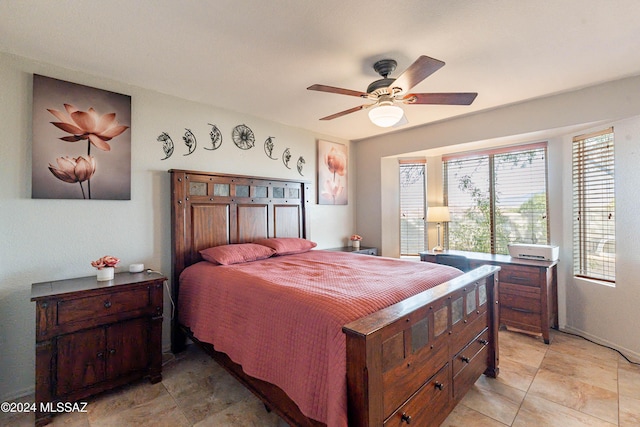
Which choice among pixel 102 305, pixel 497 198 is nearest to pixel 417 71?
pixel 102 305

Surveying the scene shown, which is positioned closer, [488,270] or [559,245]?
[488,270]

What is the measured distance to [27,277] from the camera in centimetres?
224

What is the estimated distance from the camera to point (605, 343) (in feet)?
9.40

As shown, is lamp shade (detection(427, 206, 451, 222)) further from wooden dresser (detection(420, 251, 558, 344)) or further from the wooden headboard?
the wooden headboard

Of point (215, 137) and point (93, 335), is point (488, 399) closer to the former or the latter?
point (93, 335)

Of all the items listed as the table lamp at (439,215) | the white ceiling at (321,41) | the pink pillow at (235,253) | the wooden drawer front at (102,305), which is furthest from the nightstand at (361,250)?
the wooden drawer front at (102,305)

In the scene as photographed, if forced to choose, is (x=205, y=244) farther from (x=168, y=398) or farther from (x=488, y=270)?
(x=488, y=270)

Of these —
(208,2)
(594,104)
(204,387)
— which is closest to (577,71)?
(594,104)

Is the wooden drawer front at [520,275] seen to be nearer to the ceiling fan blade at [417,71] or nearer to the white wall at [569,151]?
the white wall at [569,151]

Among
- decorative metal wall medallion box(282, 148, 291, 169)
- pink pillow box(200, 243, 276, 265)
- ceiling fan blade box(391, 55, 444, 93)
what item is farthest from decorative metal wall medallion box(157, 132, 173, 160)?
ceiling fan blade box(391, 55, 444, 93)

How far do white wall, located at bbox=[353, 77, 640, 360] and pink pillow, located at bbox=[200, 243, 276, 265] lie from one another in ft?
8.51

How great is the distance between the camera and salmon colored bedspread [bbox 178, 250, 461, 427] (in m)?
1.37

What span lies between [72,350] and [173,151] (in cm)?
187

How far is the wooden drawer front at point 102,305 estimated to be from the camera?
1.98m
